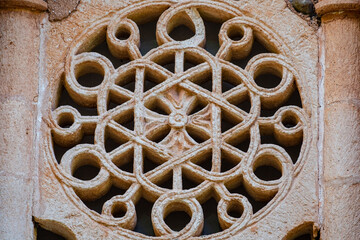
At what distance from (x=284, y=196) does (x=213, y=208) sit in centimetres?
48

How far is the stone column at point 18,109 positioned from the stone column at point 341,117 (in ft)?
5.94

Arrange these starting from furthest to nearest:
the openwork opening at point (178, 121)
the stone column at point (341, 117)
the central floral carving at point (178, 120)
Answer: the central floral carving at point (178, 120)
the openwork opening at point (178, 121)
the stone column at point (341, 117)

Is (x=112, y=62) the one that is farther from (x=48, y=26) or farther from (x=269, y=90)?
(x=269, y=90)

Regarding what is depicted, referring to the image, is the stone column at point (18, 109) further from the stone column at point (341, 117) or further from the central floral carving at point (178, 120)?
the stone column at point (341, 117)

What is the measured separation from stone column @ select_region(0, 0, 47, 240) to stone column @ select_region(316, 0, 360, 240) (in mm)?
1812

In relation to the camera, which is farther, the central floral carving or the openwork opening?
the central floral carving

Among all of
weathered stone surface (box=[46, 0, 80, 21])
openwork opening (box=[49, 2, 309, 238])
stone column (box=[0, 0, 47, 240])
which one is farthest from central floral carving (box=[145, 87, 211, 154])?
weathered stone surface (box=[46, 0, 80, 21])

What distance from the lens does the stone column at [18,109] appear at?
7.57 metres

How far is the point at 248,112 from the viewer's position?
8156 mm

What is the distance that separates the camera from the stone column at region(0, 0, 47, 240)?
757cm

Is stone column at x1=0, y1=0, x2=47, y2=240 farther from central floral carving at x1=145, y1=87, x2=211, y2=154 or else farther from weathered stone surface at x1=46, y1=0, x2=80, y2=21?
central floral carving at x1=145, y1=87, x2=211, y2=154

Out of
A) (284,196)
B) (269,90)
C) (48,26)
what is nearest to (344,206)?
(284,196)

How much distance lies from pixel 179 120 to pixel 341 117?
101 centimetres

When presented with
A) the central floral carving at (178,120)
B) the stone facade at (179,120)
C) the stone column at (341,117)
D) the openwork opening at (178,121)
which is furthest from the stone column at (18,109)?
the stone column at (341,117)
